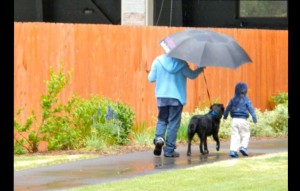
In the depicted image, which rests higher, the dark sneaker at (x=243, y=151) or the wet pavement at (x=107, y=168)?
the dark sneaker at (x=243, y=151)

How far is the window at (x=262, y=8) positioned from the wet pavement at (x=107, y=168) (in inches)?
527

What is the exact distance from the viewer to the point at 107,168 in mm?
12555

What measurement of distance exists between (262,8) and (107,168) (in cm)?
1756

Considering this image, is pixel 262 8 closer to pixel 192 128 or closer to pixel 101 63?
pixel 101 63

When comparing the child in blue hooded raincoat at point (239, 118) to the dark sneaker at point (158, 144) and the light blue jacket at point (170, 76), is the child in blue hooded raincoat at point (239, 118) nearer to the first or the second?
the light blue jacket at point (170, 76)

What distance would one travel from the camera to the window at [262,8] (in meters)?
28.6

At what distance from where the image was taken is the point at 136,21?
21531 mm

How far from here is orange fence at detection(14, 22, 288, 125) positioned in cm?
1577

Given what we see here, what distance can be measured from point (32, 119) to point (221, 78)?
6.07 metres

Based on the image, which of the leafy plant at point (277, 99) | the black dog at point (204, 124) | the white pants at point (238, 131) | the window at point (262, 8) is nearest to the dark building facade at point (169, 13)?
the window at point (262, 8)

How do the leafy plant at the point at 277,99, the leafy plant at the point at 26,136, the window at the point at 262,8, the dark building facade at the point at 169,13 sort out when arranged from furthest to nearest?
the window at the point at 262,8
the dark building facade at the point at 169,13
the leafy plant at the point at 277,99
the leafy plant at the point at 26,136

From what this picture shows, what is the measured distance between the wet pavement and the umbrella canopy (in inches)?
60.2

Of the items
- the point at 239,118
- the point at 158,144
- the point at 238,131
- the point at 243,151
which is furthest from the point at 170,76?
the point at 243,151

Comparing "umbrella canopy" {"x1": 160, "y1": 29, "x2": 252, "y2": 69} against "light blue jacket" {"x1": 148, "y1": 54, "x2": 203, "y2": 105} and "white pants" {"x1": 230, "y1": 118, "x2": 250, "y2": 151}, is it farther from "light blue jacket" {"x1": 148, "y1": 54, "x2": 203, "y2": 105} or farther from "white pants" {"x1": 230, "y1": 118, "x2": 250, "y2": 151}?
"white pants" {"x1": 230, "y1": 118, "x2": 250, "y2": 151}
